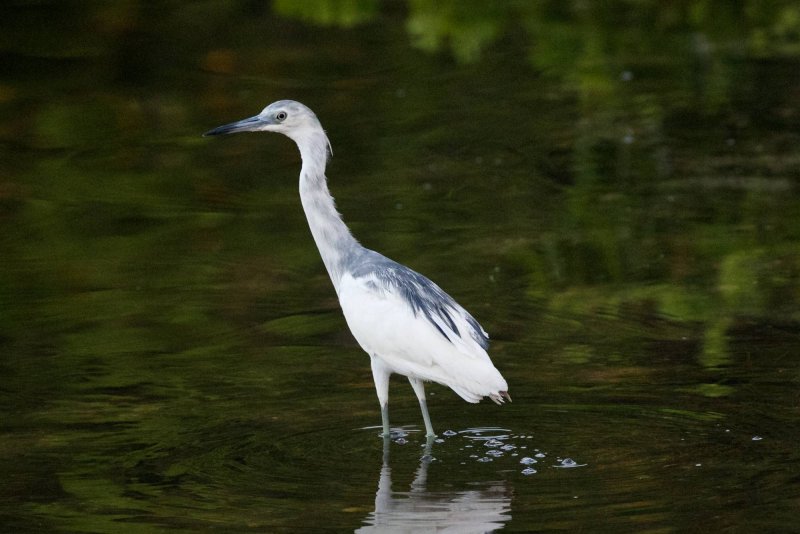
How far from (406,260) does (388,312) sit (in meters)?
3.00

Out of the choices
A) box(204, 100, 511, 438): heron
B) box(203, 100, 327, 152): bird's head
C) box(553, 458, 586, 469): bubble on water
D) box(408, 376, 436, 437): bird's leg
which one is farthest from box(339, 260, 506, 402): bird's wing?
box(203, 100, 327, 152): bird's head

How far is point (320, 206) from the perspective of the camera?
26.1 feet

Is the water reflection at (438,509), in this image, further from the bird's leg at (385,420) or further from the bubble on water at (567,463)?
the bird's leg at (385,420)

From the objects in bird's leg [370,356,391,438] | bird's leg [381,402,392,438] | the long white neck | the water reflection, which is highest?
the long white neck

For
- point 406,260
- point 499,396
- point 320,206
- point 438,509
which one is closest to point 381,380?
point 499,396

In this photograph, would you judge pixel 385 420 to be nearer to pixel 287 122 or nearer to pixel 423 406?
pixel 423 406

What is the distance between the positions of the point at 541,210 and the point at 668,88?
357cm

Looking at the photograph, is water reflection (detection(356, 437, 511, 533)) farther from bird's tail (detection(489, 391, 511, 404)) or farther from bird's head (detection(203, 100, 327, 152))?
bird's head (detection(203, 100, 327, 152))

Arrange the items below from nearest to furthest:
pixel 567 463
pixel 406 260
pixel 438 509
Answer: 1. pixel 438 509
2. pixel 567 463
3. pixel 406 260

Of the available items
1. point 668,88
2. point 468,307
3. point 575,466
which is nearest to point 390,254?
point 468,307

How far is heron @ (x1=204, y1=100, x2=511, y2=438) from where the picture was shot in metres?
7.11

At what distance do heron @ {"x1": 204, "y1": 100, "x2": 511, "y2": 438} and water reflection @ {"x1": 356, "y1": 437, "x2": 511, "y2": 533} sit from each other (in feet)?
1.88

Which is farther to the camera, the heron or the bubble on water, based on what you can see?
the heron

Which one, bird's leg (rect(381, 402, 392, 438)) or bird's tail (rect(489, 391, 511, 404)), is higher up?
bird's tail (rect(489, 391, 511, 404))
